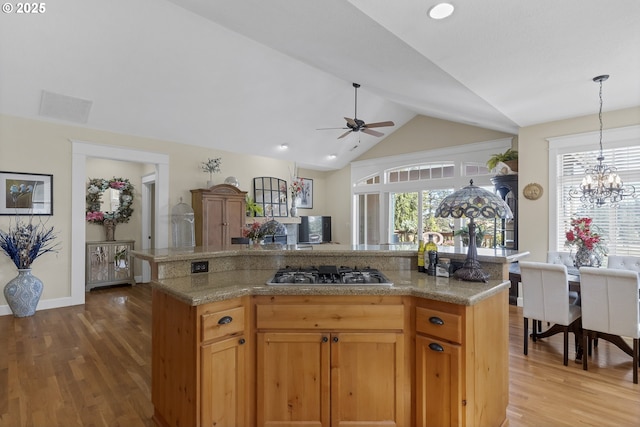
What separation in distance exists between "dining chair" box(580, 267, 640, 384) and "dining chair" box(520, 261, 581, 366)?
5.2 inches

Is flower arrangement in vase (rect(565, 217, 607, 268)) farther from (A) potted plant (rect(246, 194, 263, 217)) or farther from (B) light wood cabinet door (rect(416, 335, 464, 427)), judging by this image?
(A) potted plant (rect(246, 194, 263, 217))

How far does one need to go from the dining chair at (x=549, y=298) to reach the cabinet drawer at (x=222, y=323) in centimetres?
286

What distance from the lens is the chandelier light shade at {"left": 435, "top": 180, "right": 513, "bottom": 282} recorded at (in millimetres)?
A: 2018

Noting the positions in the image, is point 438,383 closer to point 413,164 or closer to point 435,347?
point 435,347

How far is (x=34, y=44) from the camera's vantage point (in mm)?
3689

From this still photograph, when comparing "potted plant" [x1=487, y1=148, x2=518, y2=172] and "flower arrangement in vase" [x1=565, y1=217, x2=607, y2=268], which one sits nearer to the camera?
"flower arrangement in vase" [x1=565, y1=217, x2=607, y2=268]

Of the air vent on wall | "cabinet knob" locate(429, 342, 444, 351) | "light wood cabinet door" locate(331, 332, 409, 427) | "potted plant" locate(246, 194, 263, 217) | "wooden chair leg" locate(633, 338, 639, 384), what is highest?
the air vent on wall

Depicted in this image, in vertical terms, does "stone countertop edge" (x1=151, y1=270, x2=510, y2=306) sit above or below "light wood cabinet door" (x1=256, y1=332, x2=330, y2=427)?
above

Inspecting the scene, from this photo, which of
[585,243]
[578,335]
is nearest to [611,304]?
[578,335]

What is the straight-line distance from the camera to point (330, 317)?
188 centimetres

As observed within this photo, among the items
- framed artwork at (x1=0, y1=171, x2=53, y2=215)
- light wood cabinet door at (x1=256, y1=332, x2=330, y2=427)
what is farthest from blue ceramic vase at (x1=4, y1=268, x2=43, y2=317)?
light wood cabinet door at (x1=256, y1=332, x2=330, y2=427)

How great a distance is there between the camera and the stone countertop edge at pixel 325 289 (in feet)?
5.64

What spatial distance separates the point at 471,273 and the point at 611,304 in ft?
5.98

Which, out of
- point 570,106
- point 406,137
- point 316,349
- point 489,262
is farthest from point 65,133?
point 570,106
